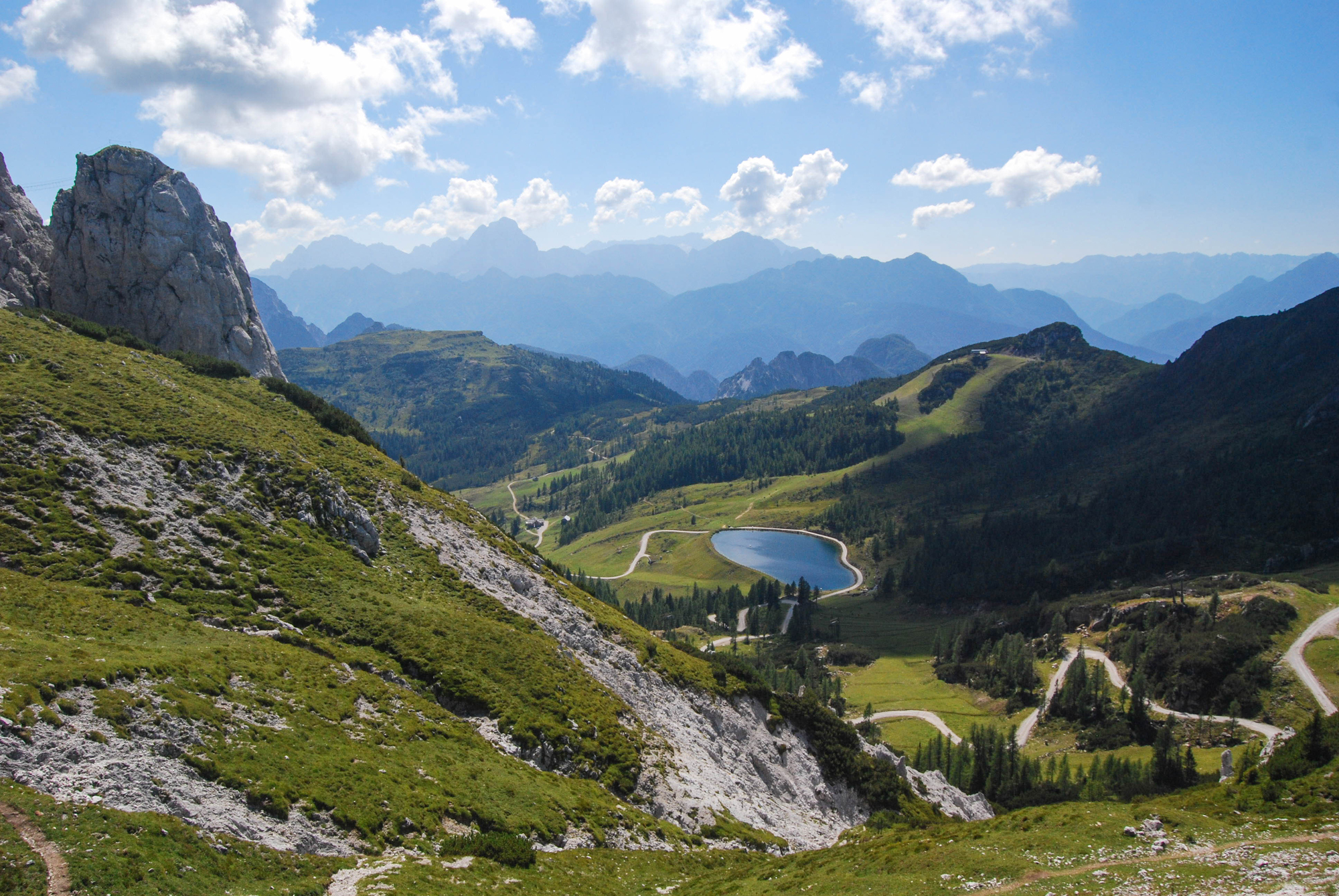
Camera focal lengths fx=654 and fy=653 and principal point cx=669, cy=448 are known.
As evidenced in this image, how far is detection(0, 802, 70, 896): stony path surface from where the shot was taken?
1820 centimetres

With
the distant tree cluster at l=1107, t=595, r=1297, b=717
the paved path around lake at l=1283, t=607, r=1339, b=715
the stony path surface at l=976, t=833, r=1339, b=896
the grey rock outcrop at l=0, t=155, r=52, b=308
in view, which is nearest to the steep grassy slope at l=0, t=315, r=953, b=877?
the stony path surface at l=976, t=833, r=1339, b=896

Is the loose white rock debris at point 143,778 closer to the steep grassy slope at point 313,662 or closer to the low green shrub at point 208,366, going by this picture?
the steep grassy slope at point 313,662

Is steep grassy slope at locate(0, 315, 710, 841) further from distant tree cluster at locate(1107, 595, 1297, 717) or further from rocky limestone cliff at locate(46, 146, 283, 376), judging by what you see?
distant tree cluster at locate(1107, 595, 1297, 717)

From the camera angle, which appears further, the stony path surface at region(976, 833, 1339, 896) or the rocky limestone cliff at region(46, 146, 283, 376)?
the rocky limestone cliff at region(46, 146, 283, 376)

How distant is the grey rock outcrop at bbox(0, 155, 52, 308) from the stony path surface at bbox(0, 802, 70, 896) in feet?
302

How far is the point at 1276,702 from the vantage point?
10050 centimetres

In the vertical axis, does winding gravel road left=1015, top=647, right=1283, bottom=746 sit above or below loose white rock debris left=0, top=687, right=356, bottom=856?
below

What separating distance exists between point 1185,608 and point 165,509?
16847cm

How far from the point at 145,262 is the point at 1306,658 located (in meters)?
201

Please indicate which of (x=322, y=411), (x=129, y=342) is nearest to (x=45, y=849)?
(x=322, y=411)

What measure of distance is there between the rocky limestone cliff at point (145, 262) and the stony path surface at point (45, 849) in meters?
99.6

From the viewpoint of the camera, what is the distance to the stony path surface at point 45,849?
18.2m

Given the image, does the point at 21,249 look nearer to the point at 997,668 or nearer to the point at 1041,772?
the point at 1041,772

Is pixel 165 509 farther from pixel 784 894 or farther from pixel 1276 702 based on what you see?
pixel 1276 702
